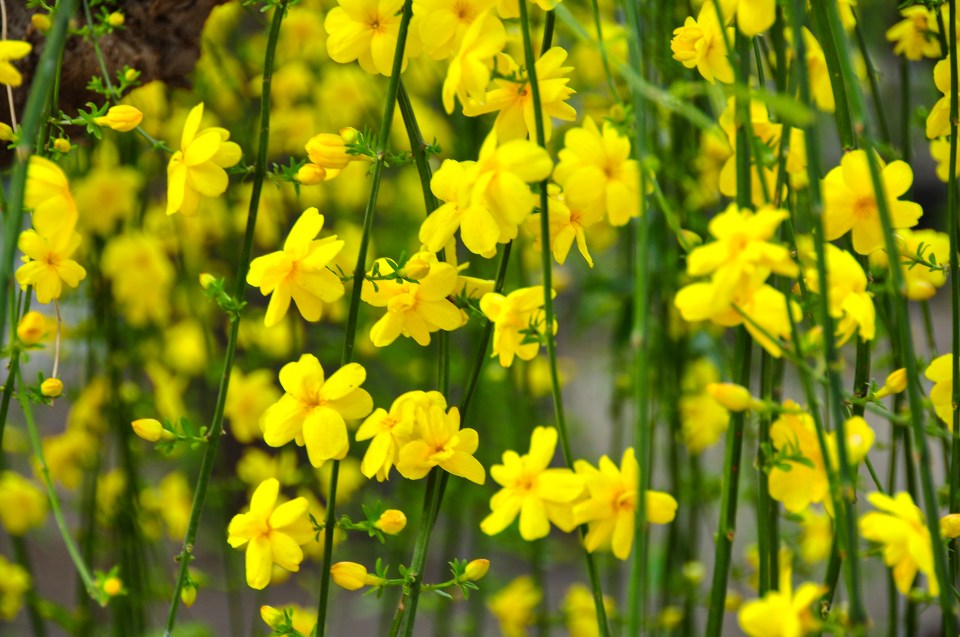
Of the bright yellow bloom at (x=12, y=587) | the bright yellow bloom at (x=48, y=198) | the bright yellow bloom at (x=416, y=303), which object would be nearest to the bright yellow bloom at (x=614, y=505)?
the bright yellow bloom at (x=416, y=303)

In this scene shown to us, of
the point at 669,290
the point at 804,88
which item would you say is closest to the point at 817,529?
the point at 669,290

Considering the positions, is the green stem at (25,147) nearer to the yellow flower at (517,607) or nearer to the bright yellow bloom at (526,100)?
the bright yellow bloom at (526,100)

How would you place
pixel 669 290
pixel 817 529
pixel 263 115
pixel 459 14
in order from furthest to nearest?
pixel 817 529, pixel 669 290, pixel 263 115, pixel 459 14

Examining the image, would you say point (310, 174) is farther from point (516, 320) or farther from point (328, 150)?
point (516, 320)

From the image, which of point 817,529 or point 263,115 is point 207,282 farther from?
point 817,529

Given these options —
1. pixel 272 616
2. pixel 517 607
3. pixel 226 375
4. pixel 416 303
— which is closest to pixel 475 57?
pixel 416 303

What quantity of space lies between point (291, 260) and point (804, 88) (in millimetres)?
305

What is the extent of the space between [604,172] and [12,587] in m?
1.20

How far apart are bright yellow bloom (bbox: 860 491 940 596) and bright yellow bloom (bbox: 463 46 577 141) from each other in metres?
0.27

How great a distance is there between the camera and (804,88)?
0.47 metres

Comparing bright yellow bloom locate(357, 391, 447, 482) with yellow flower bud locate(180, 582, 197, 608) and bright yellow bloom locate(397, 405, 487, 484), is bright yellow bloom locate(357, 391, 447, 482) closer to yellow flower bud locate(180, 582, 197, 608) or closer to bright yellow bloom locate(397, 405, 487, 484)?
bright yellow bloom locate(397, 405, 487, 484)

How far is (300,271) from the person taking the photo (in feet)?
1.99

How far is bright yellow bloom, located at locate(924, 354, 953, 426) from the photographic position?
640 millimetres

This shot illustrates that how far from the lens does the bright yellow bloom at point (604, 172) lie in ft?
1.73
